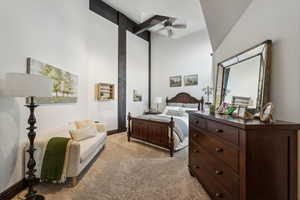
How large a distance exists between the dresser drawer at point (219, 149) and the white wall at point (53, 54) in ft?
8.25

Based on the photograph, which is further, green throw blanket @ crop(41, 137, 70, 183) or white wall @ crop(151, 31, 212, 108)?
white wall @ crop(151, 31, 212, 108)

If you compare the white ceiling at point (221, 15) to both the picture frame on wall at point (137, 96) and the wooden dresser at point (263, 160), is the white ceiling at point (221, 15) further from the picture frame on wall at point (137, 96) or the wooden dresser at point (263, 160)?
the picture frame on wall at point (137, 96)

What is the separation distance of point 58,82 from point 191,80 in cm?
463

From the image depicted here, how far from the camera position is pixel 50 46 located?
9.67 ft

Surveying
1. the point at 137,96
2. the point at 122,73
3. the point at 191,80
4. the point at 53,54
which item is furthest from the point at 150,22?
the point at 53,54

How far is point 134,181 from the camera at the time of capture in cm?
241

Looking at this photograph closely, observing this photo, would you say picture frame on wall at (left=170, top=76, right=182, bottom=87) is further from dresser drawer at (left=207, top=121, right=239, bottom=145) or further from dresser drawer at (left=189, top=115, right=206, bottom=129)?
dresser drawer at (left=207, top=121, right=239, bottom=145)

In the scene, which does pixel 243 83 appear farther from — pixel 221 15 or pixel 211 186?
pixel 211 186

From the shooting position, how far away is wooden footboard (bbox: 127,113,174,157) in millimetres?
3586

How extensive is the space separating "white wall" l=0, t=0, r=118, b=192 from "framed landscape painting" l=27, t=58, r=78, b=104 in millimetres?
112

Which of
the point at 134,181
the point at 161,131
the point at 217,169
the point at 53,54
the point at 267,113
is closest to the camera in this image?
the point at 267,113

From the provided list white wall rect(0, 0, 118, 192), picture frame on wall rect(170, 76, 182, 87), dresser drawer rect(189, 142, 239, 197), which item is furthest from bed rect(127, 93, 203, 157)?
picture frame on wall rect(170, 76, 182, 87)

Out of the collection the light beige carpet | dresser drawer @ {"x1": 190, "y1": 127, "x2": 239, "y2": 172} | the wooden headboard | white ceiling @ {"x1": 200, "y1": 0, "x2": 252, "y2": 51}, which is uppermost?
white ceiling @ {"x1": 200, "y1": 0, "x2": 252, "y2": 51}

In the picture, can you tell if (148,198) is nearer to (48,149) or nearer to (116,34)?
(48,149)
